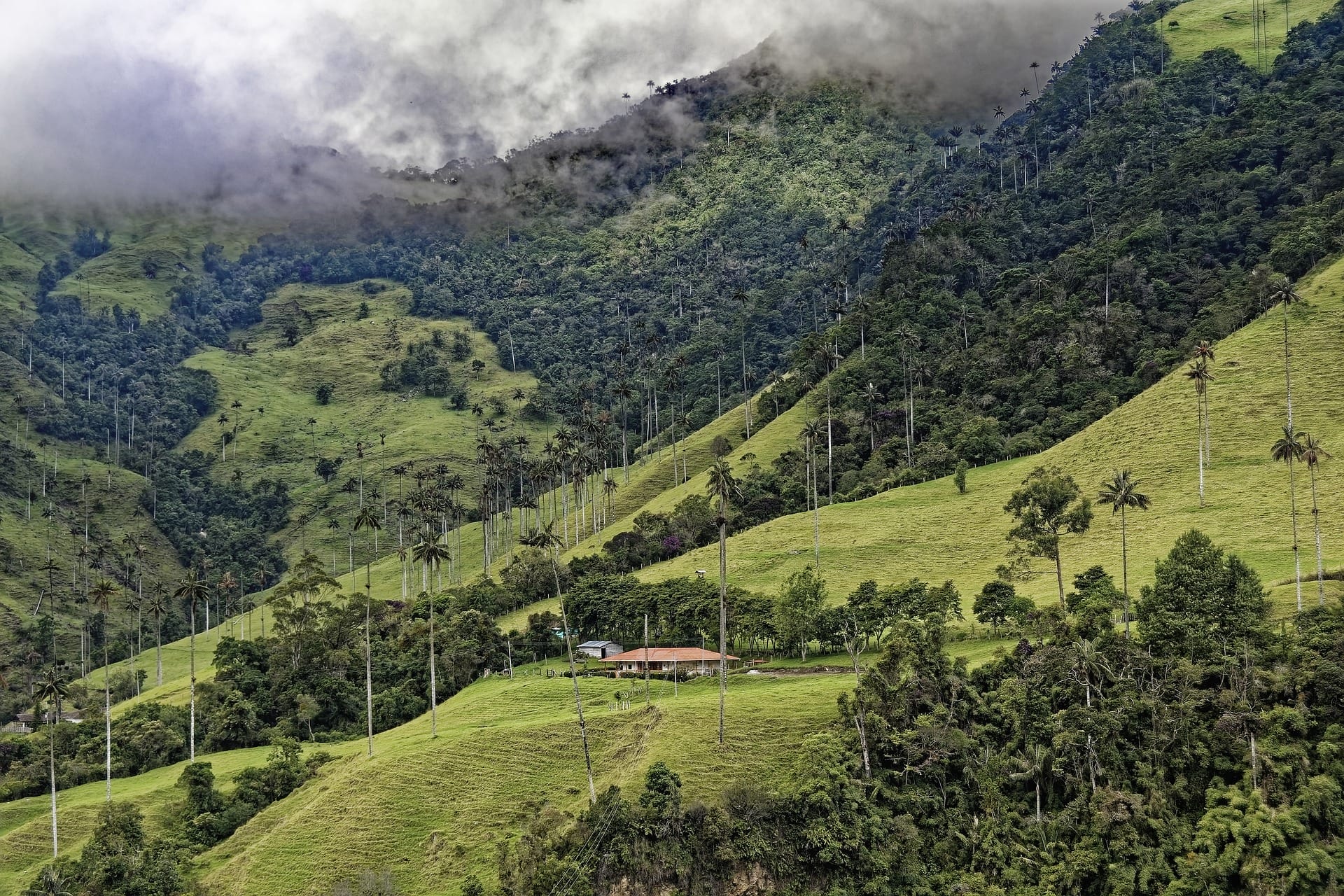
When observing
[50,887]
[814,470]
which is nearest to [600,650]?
[814,470]

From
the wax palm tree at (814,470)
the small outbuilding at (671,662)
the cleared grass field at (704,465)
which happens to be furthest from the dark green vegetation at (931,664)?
the small outbuilding at (671,662)

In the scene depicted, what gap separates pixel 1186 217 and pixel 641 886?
16186cm

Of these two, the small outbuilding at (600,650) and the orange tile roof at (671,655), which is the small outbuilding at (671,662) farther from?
the small outbuilding at (600,650)

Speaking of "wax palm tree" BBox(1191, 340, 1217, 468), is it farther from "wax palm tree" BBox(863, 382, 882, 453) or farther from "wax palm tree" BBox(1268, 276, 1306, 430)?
"wax palm tree" BBox(863, 382, 882, 453)

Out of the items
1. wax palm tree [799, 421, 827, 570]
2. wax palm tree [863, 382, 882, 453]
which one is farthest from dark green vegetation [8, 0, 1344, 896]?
wax palm tree [799, 421, 827, 570]

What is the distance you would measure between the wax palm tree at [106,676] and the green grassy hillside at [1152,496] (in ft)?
196

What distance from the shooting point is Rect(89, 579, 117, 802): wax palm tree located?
339 ft

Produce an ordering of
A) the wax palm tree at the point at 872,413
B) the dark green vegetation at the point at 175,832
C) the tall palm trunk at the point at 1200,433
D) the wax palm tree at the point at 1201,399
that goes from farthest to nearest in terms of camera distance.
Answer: the wax palm tree at the point at 872,413, the wax palm tree at the point at 1201,399, the tall palm trunk at the point at 1200,433, the dark green vegetation at the point at 175,832

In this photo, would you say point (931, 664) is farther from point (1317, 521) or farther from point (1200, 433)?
point (1200, 433)

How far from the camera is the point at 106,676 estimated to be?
13488 centimetres

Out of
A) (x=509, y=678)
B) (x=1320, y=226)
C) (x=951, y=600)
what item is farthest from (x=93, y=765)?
(x=1320, y=226)

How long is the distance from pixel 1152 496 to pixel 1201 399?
17127 millimetres

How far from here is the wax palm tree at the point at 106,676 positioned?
103 meters

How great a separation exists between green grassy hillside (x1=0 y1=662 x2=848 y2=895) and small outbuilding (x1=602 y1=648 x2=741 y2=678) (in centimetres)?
516
